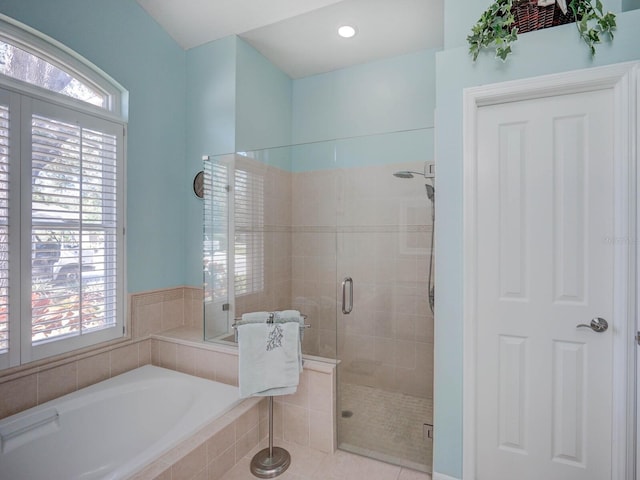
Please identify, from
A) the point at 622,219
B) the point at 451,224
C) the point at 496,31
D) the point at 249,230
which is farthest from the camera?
the point at 249,230

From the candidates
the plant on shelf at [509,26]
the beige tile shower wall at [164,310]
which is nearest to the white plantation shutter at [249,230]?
the beige tile shower wall at [164,310]

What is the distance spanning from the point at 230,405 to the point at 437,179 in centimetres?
180

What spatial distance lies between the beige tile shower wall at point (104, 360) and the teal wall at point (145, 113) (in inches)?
6.0

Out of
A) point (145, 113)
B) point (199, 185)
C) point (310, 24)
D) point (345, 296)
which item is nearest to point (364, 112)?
point (310, 24)

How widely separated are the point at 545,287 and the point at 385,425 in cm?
131

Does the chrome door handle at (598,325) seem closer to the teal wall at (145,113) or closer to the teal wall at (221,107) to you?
the teal wall at (221,107)

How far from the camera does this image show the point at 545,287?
1.63 metres

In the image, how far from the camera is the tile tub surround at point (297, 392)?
2074 mm

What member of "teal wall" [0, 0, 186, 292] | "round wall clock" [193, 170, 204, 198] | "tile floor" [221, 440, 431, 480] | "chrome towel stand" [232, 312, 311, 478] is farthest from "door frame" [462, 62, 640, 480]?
"teal wall" [0, 0, 186, 292]

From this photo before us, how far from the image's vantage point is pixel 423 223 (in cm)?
209

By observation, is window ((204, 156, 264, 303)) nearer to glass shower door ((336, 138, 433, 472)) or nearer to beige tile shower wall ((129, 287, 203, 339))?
beige tile shower wall ((129, 287, 203, 339))

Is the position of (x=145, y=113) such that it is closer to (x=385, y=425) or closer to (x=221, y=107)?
(x=221, y=107)

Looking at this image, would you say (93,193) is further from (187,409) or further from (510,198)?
(510,198)

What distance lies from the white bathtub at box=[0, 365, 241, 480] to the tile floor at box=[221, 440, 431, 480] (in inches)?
14.3
